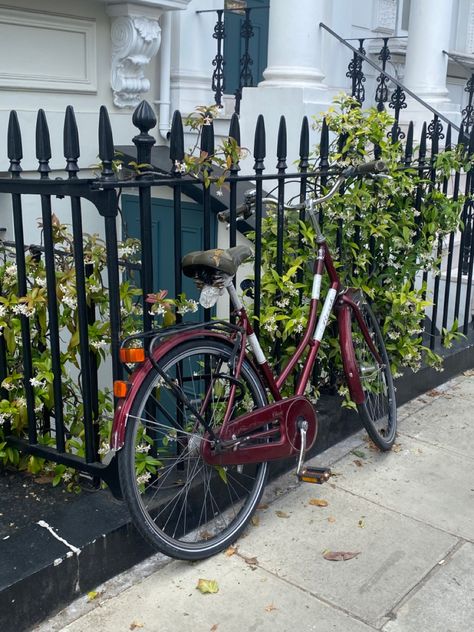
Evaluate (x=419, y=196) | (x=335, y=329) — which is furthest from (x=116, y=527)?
(x=419, y=196)

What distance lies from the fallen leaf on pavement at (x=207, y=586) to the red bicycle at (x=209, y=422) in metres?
0.11

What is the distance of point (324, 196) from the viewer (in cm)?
339

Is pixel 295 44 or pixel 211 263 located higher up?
pixel 295 44

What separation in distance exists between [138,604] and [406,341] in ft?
7.13

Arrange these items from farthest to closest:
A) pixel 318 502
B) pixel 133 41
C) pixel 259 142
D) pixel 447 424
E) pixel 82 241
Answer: pixel 133 41 → pixel 447 424 → pixel 318 502 → pixel 259 142 → pixel 82 241

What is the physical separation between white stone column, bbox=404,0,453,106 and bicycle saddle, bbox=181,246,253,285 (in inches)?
227

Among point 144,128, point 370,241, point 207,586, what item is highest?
point 144,128

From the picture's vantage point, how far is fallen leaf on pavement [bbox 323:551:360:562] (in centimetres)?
288

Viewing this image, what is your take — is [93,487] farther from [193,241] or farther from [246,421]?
[193,241]

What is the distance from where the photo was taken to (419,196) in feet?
13.8

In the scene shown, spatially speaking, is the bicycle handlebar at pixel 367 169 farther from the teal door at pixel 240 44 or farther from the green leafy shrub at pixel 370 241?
the teal door at pixel 240 44

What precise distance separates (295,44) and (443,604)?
484cm

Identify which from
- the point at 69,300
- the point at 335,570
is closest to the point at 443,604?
the point at 335,570

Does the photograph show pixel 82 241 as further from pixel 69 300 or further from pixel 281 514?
pixel 281 514
